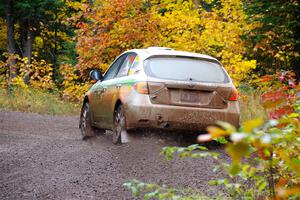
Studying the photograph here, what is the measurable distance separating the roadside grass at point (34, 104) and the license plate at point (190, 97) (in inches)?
459

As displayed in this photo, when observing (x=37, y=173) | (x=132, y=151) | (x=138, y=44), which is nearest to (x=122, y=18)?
(x=138, y=44)

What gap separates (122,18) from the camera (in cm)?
1955

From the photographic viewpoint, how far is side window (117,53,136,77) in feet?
30.7

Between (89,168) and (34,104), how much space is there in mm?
13645

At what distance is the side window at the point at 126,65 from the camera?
935 cm

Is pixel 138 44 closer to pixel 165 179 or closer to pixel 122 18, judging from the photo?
pixel 122 18

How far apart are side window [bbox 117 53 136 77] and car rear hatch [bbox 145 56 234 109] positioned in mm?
688

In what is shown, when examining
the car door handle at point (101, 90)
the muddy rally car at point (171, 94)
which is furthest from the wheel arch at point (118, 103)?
the car door handle at point (101, 90)

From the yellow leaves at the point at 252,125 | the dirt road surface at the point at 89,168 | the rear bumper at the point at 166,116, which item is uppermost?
the yellow leaves at the point at 252,125

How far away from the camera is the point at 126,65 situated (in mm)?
9570

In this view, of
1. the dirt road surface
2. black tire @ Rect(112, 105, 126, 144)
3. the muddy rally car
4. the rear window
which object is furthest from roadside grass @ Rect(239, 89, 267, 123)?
black tire @ Rect(112, 105, 126, 144)

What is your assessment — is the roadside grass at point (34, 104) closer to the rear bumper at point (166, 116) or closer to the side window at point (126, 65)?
the side window at point (126, 65)

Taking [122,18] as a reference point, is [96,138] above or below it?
below

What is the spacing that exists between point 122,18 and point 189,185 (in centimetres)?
1433
